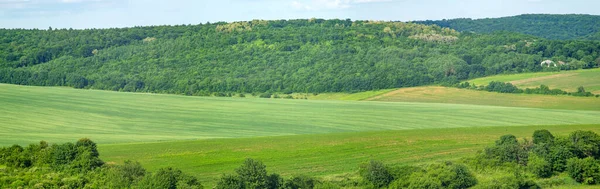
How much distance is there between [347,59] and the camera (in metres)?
125

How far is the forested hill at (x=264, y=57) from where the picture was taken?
109562 mm

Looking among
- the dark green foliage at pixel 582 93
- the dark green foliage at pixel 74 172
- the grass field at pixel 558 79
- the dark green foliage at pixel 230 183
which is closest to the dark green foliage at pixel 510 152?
the dark green foliage at pixel 230 183

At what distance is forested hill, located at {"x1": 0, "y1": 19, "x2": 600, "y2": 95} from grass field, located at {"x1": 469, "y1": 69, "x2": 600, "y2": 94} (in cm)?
766

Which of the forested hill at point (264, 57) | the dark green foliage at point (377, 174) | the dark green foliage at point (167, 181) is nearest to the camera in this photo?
the dark green foliage at point (167, 181)

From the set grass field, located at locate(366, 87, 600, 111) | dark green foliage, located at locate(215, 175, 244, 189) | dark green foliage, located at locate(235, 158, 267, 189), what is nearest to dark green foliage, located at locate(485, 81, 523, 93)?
grass field, located at locate(366, 87, 600, 111)

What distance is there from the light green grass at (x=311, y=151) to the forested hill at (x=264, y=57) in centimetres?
4568

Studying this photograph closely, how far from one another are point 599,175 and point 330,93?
6128 centimetres

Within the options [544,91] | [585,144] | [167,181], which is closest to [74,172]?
[167,181]

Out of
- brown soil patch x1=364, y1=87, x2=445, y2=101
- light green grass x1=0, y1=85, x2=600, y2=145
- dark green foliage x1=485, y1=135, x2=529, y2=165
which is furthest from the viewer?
brown soil patch x1=364, y1=87, x2=445, y2=101

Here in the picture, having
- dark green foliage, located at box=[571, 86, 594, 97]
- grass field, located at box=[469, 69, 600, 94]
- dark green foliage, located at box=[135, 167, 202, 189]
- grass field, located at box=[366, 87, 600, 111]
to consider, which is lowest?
dark green foliage, located at box=[135, 167, 202, 189]

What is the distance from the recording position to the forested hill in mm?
109562

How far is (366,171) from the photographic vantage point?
137 ft

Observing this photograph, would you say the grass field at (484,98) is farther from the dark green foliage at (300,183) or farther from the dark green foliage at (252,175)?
the dark green foliage at (252,175)

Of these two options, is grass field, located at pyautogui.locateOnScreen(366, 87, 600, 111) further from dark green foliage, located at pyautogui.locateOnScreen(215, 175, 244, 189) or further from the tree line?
dark green foliage, located at pyautogui.locateOnScreen(215, 175, 244, 189)
